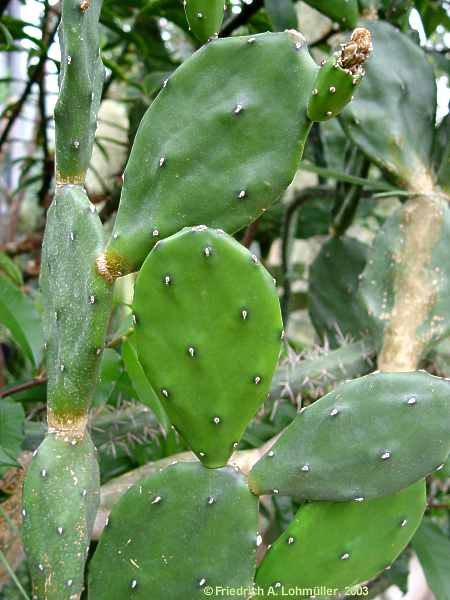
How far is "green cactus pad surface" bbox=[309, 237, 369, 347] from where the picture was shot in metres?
1.24

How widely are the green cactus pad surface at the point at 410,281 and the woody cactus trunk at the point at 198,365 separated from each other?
0.95 feet

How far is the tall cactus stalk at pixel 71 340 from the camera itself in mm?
596

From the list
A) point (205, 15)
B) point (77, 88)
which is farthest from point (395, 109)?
point (77, 88)

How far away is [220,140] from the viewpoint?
24.1 inches

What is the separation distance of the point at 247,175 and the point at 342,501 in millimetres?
310

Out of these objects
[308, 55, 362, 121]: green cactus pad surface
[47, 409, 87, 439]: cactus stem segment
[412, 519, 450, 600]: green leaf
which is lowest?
[412, 519, 450, 600]: green leaf

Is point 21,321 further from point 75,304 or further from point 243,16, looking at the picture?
point 243,16

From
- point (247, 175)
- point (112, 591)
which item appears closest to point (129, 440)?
point (112, 591)

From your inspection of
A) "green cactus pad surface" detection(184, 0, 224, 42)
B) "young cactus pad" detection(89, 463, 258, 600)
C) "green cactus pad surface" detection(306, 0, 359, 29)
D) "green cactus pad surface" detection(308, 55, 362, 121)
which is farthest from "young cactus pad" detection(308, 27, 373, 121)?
"green cactus pad surface" detection(306, 0, 359, 29)

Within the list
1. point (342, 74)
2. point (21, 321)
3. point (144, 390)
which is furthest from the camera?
point (21, 321)

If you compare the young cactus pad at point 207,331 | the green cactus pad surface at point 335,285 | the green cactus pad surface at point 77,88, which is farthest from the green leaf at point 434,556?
the green cactus pad surface at point 77,88

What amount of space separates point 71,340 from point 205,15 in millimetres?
314

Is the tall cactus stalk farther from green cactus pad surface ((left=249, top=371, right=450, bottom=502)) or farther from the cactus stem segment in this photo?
green cactus pad surface ((left=249, top=371, right=450, bottom=502))

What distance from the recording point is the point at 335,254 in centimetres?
128
